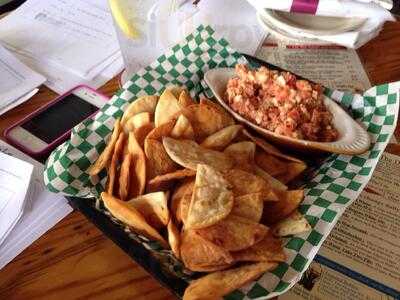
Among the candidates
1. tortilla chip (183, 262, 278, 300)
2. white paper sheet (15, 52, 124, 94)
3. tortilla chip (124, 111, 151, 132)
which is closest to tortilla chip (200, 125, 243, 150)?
tortilla chip (124, 111, 151, 132)

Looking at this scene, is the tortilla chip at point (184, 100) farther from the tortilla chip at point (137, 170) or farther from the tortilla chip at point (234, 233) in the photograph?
the tortilla chip at point (234, 233)

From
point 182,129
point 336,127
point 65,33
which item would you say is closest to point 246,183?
point 182,129

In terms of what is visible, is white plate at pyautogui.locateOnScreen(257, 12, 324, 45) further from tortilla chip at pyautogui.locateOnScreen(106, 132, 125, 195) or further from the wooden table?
the wooden table

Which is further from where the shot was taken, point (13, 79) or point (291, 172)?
point (13, 79)

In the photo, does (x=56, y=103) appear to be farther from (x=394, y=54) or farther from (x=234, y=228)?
(x=394, y=54)

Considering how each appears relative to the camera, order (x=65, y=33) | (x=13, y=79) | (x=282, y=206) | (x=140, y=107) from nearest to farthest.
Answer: (x=282, y=206) → (x=140, y=107) → (x=13, y=79) → (x=65, y=33)

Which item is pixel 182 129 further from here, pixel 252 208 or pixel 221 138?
pixel 252 208
